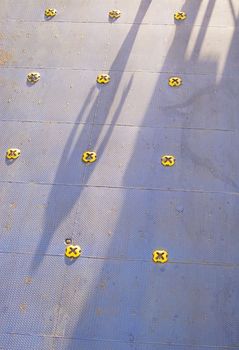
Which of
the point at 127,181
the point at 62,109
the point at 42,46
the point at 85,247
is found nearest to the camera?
the point at 85,247

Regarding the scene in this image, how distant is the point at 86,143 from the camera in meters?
4.26

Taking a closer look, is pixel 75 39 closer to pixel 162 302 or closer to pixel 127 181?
pixel 127 181

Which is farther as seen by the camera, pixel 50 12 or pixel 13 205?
pixel 50 12

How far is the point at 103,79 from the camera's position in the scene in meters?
4.71

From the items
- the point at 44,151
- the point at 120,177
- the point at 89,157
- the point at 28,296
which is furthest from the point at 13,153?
the point at 28,296

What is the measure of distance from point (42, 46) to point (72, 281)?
3135mm

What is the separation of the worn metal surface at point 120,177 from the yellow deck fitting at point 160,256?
1.7 inches

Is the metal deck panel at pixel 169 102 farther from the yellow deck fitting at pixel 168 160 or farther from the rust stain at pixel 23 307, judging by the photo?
the rust stain at pixel 23 307

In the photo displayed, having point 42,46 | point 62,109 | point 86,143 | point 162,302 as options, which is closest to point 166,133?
point 86,143

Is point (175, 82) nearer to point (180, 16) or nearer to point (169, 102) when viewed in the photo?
point (169, 102)

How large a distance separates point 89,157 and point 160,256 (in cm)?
131

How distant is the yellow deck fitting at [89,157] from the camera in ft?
13.6

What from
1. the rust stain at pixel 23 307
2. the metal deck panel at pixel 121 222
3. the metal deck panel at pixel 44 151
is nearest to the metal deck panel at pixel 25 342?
the rust stain at pixel 23 307

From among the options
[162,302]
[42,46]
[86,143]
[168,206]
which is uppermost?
[42,46]
